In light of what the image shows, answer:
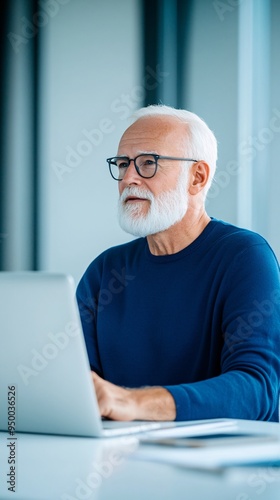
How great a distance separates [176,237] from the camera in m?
2.28

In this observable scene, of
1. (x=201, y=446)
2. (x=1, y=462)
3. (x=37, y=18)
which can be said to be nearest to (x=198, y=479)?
(x=201, y=446)

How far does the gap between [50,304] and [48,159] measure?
3044 mm

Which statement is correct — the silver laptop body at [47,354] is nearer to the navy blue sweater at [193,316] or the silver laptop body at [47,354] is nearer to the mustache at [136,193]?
the navy blue sweater at [193,316]

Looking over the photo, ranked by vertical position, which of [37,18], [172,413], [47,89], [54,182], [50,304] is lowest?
[172,413]

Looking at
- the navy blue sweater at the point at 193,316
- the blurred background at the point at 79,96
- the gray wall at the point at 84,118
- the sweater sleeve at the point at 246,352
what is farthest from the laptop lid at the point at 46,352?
the gray wall at the point at 84,118

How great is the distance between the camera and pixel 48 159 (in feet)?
13.9

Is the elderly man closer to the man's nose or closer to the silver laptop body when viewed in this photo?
the man's nose

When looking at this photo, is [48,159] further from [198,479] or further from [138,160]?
[198,479]

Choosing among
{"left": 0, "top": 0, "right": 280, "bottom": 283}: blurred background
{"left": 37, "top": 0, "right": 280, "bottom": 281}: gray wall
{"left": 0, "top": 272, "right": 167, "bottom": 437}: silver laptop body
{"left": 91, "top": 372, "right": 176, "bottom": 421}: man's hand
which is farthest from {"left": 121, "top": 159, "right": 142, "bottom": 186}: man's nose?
{"left": 37, "top": 0, "right": 280, "bottom": 281}: gray wall

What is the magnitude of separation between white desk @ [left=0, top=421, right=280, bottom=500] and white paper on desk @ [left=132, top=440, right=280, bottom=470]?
0.04 ft

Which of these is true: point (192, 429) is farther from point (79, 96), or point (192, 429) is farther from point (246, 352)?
point (79, 96)

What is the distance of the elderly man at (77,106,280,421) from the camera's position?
189 centimetres

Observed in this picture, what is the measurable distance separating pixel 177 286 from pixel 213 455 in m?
1.08

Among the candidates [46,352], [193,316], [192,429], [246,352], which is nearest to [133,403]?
[192,429]
